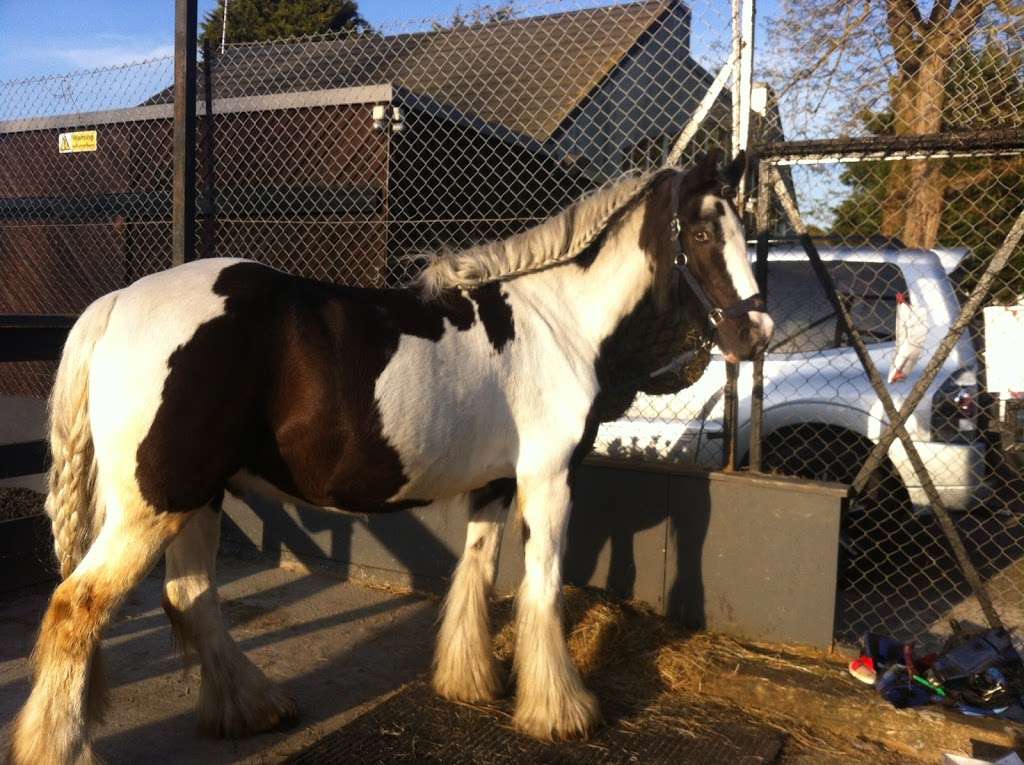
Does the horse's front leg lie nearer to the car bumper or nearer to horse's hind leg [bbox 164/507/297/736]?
horse's hind leg [bbox 164/507/297/736]

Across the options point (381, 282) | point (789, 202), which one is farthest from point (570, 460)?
point (381, 282)

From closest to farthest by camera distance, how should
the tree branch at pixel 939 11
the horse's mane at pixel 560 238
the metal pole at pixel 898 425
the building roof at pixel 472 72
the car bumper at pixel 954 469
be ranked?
the horse's mane at pixel 560 238
the metal pole at pixel 898 425
the tree branch at pixel 939 11
the car bumper at pixel 954 469
the building roof at pixel 472 72

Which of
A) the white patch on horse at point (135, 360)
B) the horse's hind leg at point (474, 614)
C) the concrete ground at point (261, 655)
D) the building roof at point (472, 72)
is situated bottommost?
the concrete ground at point (261, 655)

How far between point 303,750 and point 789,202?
3.16 metres

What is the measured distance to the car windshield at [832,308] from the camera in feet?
16.0

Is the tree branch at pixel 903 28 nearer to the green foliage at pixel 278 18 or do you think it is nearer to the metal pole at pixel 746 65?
the metal pole at pixel 746 65

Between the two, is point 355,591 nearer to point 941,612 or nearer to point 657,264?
point 657,264

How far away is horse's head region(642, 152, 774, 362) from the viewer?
3215mm

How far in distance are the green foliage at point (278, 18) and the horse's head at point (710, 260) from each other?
29.9 m

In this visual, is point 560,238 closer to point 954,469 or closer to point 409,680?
point 409,680

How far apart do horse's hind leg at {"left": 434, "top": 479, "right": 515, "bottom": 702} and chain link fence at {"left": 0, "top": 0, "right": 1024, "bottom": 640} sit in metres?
1.33

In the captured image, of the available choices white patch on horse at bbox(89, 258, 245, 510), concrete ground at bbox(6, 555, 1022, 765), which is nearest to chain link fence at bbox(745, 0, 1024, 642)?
concrete ground at bbox(6, 555, 1022, 765)

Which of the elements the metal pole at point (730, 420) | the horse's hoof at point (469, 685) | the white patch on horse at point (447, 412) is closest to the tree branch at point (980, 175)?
the metal pole at point (730, 420)

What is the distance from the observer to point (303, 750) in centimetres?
308
